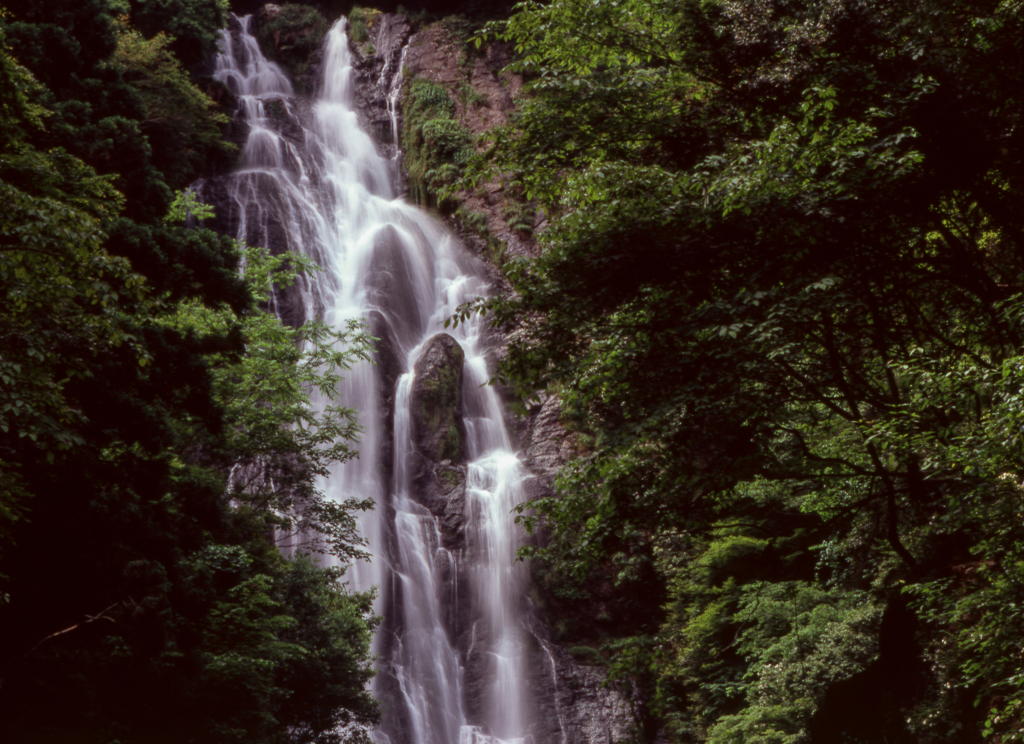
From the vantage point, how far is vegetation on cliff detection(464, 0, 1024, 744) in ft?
25.8

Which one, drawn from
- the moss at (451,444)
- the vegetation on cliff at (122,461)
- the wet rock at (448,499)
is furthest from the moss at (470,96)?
the vegetation on cliff at (122,461)

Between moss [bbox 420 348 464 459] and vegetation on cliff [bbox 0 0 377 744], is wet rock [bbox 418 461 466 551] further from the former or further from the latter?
vegetation on cliff [bbox 0 0 377 744]

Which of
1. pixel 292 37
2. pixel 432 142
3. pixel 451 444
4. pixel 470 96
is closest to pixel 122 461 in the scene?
pixel 451 444

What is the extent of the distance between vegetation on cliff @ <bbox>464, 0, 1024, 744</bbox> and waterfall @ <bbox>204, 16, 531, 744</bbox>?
1399cm

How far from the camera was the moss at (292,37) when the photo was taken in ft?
143

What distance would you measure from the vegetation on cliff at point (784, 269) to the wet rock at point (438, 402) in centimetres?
1651

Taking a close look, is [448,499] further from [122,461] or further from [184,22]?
[184,22]

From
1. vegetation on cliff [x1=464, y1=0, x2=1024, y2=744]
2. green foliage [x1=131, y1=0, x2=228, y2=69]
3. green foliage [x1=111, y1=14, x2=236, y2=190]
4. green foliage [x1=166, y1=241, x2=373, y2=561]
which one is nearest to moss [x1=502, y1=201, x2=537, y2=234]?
green foliage [x1=111, y1=14, x2=236, y2=190]

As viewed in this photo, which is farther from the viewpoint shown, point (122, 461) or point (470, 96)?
point (470, 96)

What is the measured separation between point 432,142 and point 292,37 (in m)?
13.1

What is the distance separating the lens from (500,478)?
26328mm

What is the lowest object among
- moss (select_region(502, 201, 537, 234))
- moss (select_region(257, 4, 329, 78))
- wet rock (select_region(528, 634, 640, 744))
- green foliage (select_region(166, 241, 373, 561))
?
wet rock (select_region(528, 634, 640, 744))

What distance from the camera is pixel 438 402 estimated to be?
27.4 m

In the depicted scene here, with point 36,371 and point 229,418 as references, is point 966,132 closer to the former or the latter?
point 36,371
